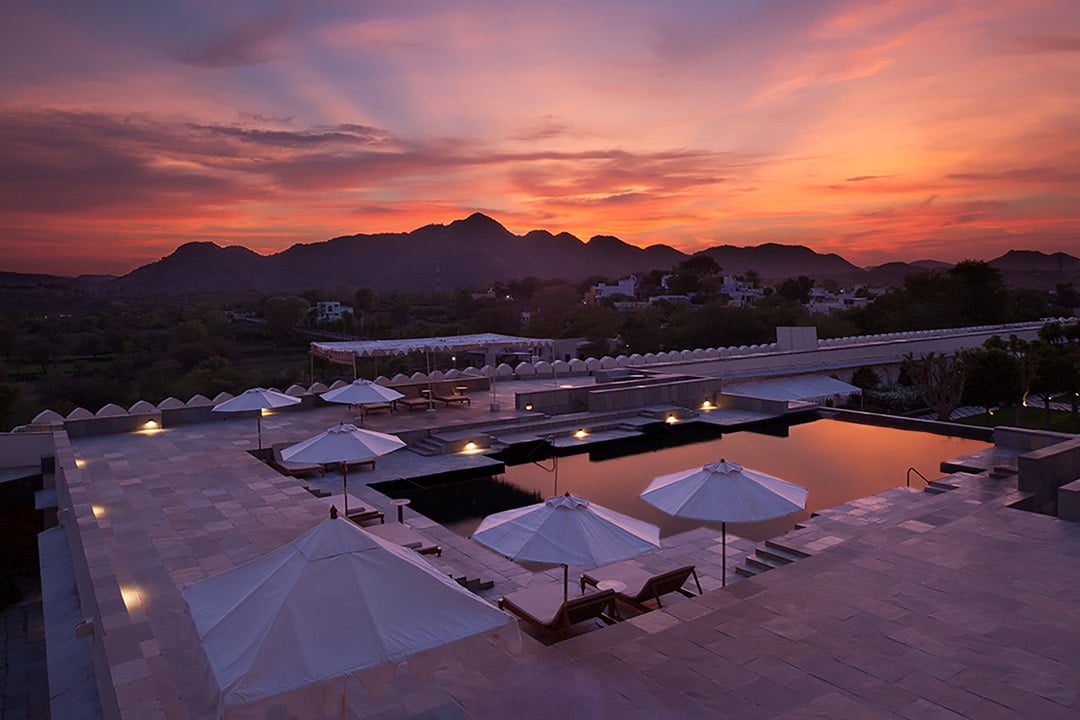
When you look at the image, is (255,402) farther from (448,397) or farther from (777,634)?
(777,634)

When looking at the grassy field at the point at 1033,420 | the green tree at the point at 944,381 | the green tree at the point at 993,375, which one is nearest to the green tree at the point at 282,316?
the green tree at the point at 944,381

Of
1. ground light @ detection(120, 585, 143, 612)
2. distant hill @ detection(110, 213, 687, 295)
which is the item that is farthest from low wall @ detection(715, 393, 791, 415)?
distant hill @ detection(110, 213, 687, 295)

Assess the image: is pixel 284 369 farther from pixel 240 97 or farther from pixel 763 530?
pixel 763 530

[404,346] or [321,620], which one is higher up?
[404,346]

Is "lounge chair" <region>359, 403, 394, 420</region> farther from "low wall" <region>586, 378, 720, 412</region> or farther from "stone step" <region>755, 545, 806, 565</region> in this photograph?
"stone step" <region>755, 545, 806, 565</region>

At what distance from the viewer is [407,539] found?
8.87 meters

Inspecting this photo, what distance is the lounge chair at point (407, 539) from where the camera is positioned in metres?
8.82

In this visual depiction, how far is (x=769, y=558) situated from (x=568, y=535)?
4.17 m

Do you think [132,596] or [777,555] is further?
[777,555]

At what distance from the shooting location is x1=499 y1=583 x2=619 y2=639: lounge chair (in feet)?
20.8

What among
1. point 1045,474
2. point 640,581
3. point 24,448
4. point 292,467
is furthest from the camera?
point 24,448

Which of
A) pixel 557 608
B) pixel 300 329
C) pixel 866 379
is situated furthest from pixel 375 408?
pixel 300 329

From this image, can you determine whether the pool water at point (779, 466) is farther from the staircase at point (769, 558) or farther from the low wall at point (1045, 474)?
the low wall at point (1045, 474)

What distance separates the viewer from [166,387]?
36.1m
